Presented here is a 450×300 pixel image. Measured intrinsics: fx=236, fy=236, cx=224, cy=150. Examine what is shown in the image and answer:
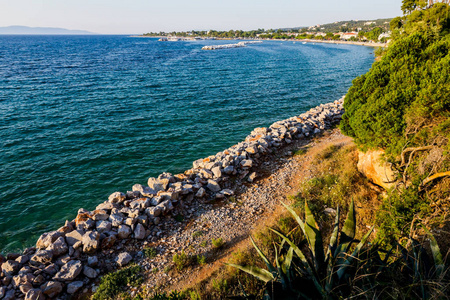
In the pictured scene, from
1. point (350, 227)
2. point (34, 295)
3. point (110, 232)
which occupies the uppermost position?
point (350, 227)

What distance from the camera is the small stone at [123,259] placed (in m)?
7.58

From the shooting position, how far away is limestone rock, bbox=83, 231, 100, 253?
780 centimetres

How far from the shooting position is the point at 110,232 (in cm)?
850

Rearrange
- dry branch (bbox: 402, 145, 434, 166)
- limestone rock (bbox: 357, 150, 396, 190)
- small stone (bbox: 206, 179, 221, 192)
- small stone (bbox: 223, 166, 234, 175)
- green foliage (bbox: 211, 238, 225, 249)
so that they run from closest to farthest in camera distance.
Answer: dry branch (bbox: 402, 145, 434, 166) < green foliage (bbox: 211, 238, 225, 249) < limestone rock (bbox: 357, 150, 396, 190) < small stone (bbox: 206, 179, 221, 192) < small stone (bbox: 223, 166, 234, 175)

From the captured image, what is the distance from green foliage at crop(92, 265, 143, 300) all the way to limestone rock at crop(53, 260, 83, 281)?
83 centimetres

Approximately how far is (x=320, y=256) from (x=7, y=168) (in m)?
18.6

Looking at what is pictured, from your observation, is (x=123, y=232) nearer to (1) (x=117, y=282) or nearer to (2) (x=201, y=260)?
(1) (x=117, y=282)

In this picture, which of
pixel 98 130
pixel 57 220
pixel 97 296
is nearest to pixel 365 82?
pixel 97 296

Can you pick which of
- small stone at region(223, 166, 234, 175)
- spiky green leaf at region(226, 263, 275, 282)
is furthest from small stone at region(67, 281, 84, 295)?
small stone at region(223, 166, 234, 175)

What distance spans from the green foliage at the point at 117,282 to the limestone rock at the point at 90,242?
1190 millimetres

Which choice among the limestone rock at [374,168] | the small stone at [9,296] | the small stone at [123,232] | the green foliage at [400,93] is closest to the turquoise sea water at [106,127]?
the small stone at [9,296]

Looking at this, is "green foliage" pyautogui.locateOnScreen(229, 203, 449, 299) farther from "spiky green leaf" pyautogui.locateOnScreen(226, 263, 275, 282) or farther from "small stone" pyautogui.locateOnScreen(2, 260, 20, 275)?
"small stone" pyautogui.locateOnScreen(2, 260, 20, 275)

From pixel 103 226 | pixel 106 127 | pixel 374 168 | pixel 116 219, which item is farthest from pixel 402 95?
pixel 106 127

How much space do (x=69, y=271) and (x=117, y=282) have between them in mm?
1594
